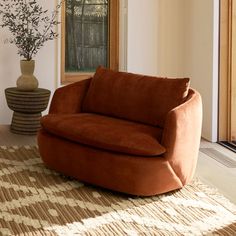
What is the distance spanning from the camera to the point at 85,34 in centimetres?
620

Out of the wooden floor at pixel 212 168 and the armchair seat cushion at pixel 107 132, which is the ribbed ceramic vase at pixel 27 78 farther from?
the armchair seat cushion at pixel 107 132

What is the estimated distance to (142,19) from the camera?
6.02 m

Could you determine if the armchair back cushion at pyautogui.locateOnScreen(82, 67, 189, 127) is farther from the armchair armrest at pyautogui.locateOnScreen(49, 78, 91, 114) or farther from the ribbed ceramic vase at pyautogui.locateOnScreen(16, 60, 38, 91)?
the ribbed ceramic vase at pyautogui.locateOnScreen(16, 60, 38, 91)

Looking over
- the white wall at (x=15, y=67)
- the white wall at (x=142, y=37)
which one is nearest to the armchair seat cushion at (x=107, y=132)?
the white wall at (x=15, y=67)

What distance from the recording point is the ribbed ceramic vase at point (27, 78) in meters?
5.40

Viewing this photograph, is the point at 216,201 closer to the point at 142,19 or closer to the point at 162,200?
the point at 162,200

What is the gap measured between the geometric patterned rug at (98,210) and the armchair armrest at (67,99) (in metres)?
0.54

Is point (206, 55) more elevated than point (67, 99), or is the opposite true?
point (206, 55)

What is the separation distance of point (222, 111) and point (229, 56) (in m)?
0.53

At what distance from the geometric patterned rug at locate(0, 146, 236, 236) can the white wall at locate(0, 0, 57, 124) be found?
2.00 metres

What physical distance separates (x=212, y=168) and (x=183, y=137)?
0.88m

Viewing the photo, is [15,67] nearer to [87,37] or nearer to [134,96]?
[87,37]

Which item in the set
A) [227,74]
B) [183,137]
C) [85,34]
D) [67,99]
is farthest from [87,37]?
[183,137]

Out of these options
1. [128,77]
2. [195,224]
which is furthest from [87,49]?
[195,224]
